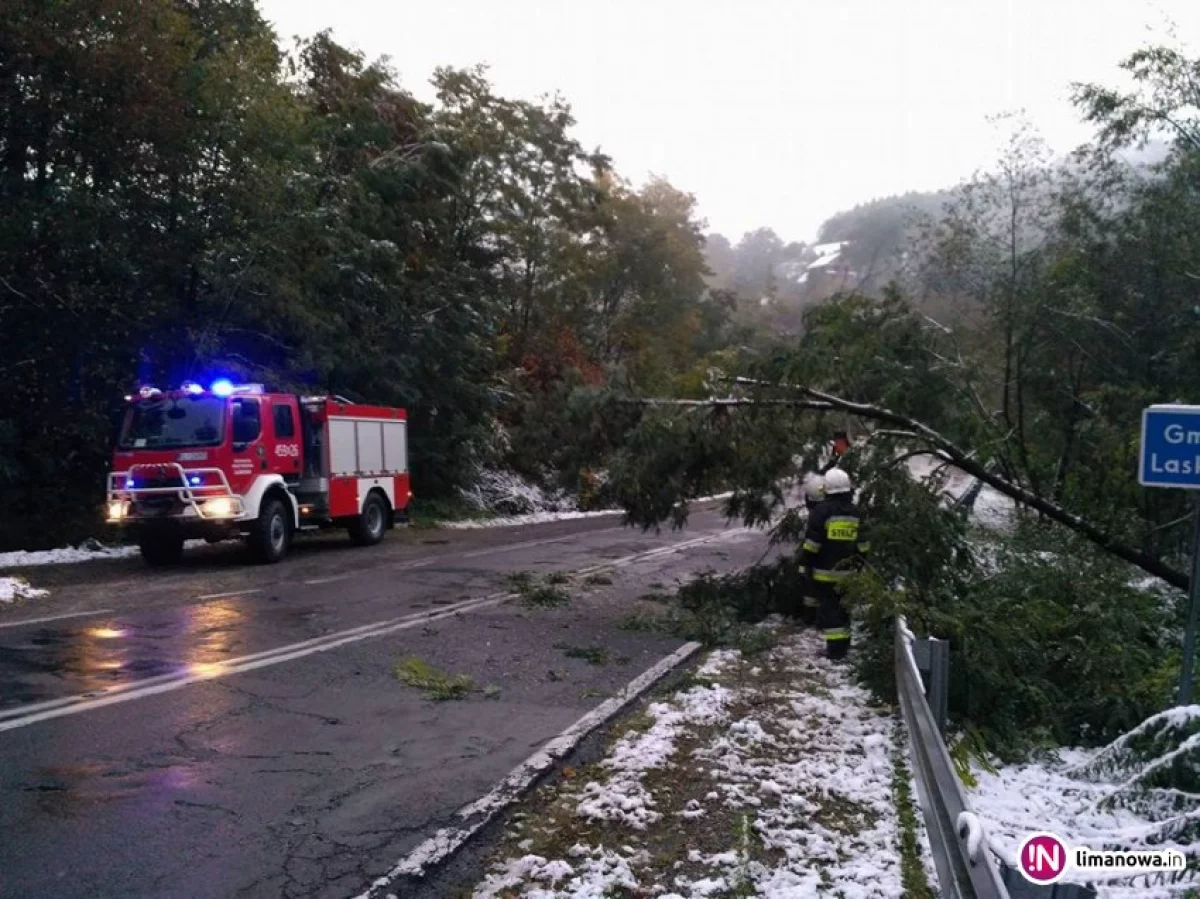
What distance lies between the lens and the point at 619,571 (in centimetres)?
1496

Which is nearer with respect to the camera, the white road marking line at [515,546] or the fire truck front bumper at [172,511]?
the fire truck front bumper at [172,511]

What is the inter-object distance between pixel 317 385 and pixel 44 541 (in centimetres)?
603

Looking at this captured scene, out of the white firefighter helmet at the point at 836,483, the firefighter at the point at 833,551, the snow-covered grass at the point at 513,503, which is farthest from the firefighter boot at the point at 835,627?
the snow-covered grass at the point at 513,503

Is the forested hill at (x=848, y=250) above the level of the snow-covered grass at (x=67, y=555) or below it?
above

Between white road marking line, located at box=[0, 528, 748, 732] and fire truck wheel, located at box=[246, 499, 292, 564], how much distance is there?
453 cm

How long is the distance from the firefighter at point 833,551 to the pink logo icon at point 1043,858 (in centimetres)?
559

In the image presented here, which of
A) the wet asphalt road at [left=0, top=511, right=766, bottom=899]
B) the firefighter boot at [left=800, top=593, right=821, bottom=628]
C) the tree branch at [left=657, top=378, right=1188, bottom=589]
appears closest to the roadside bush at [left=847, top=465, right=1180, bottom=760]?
the tree branch at [left=657, top=378, right=1188, bottom=589]

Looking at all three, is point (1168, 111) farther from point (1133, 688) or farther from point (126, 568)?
point (126, 568)

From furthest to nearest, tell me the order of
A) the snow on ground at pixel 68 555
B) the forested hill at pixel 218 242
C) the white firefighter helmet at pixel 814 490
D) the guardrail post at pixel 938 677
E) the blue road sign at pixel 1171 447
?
the forested hill at pixel 218 242 → the snow on ground at pixel 68 555 → the white firefighter helmet at pixel 814 490 → the blue road sign at pixel 1171 447 → the guardrail post at pixel 938 677

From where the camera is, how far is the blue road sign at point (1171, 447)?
226 inches

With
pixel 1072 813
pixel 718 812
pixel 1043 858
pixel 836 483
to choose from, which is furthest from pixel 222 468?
pixel 1043 858

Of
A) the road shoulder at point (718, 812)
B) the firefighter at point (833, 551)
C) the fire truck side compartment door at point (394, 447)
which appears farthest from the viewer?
the fire truck side compartment door at point (394, 447)

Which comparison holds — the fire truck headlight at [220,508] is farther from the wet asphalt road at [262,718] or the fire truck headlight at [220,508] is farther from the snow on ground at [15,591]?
the snow on ground at [15,591]

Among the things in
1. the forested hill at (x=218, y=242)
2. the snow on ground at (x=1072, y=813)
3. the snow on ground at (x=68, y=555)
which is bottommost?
the snow on ground at (x=1072, y=813)
